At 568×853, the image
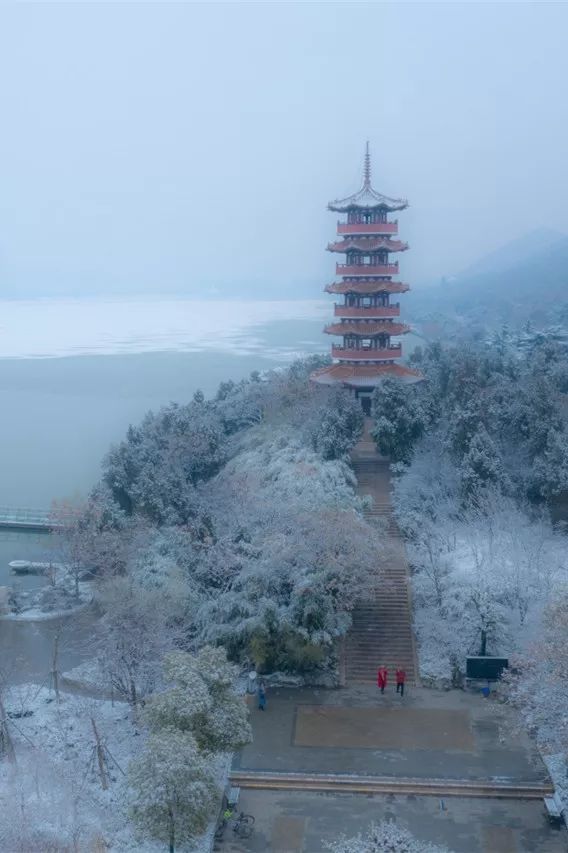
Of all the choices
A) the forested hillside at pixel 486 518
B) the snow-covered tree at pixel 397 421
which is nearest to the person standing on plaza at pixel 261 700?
the forested hillside at pixel 486 518

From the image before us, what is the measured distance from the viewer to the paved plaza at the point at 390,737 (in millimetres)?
13641

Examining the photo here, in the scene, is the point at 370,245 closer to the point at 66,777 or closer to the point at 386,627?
the point at 386,627

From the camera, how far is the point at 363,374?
30078mm

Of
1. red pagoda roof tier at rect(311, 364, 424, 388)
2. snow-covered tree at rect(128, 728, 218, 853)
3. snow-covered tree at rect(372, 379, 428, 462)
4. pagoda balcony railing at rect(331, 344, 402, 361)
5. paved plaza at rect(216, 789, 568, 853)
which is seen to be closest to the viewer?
snow-covered tree at rect(128, 728, 218, 853)

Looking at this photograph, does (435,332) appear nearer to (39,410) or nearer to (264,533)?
(39,410)

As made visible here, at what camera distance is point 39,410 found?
45719 millimetres

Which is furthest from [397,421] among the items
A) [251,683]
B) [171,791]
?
[171,791]

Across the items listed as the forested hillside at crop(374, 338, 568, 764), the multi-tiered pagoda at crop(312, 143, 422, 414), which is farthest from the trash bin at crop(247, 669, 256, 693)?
the multi-tiered pagoda at crop(312, 143, 422, 414)

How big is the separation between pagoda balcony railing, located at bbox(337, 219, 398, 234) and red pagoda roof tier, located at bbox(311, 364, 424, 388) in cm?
517

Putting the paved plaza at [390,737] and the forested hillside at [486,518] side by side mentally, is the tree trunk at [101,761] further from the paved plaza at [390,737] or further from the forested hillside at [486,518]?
the forested hillside at [486,518]

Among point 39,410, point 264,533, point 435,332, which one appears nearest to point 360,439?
point 264,533

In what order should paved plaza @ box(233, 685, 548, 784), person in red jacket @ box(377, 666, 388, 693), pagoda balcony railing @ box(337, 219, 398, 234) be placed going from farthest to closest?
1. pagoda balcony railing @ box(337, 219, 398, 234)
2. person in red jacket @ box(377, 666, 388, 693)
3. paved plaza @ box(233, 685, 548, 784)

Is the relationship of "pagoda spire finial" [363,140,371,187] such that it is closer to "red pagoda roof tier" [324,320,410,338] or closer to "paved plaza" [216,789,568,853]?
"red pagoda roof tier" [324,320,410,338]

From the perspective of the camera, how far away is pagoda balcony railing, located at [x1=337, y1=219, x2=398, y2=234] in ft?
95.1
